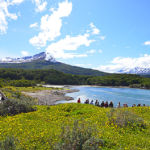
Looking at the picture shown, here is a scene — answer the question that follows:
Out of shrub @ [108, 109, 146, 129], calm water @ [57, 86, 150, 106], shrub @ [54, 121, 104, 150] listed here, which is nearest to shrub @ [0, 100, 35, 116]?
shrub @ [108, 109, 146, 129]

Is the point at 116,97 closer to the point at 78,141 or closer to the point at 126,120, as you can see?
the point at 126,120

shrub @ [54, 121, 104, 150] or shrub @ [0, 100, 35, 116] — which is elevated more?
shrub @ [54, 121, 104, 150]

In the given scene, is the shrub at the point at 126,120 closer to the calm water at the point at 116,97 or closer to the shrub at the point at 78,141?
the shrub at the point at 78,141

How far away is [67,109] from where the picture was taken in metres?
18.5

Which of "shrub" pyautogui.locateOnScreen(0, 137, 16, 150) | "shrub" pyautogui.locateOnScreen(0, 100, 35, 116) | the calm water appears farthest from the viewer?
the calm water

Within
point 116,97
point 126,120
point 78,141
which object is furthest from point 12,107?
point 116,97

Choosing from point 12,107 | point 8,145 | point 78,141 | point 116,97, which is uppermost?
point 78,141

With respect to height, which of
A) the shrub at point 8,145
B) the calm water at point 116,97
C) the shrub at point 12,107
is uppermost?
the shrub at point 8,145

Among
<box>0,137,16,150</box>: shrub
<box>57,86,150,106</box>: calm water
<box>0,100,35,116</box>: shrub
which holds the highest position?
<box>0,137,16,150</box>: shrub

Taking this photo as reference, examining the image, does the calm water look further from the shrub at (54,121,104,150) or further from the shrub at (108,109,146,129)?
the shrub at (54,121,104,150)

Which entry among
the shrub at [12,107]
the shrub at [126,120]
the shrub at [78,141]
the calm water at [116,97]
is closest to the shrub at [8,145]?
the shrub at [78,141]

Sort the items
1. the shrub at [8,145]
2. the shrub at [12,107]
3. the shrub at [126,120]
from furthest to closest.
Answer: the shrub at [12,107]
the shrub at [126,120]
the shrub at [8,145]

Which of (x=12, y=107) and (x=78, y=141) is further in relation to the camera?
(x=12, y=107)

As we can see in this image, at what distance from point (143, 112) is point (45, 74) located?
513 feet
